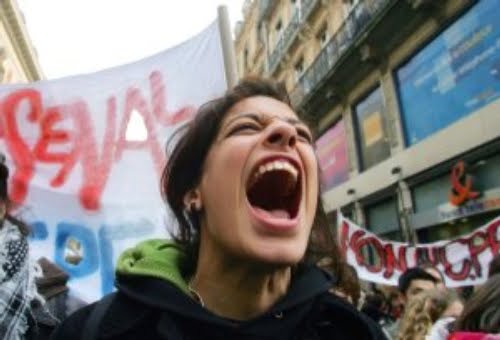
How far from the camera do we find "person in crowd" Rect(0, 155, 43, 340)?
5.95 ft

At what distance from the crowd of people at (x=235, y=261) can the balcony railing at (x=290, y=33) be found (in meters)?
16.3

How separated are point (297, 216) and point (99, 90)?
2464 millimetres

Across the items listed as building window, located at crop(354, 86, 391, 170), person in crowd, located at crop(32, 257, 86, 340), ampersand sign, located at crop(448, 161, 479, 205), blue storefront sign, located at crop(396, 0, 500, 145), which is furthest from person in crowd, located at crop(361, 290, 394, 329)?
building window, located at crop(354, 86, 391, 170)

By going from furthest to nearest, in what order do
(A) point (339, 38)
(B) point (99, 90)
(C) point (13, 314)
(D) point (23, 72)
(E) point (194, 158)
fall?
1. (D) point (23, 72)
2. (A) point (339, 38)
3. (B) point (99, 90)
4. (C) point (13, 314)
5. (E) point (194, 158)

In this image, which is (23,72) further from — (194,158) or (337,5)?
(194,158)

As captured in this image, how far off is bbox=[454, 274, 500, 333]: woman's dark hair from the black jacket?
592 mm

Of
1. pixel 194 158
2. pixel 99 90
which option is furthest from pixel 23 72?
pixel 194 158

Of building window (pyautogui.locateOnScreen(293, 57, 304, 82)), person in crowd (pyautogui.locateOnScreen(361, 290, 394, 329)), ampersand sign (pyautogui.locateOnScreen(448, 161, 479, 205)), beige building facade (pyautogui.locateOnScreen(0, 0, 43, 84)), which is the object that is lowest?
person in crowd (pyautogui.locateOnScreen(361, 290, 394, 329))

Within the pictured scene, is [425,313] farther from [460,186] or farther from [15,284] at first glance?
[460,186]

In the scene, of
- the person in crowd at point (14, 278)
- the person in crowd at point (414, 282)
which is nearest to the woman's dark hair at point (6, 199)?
the person in crowd at point (14, 278)

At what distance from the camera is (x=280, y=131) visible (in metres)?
1.52

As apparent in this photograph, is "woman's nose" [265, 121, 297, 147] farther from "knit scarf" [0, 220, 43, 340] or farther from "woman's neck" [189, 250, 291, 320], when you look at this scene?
"knit scarf" [0, 220, 43, 340]

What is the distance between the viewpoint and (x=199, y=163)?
1.61 metres

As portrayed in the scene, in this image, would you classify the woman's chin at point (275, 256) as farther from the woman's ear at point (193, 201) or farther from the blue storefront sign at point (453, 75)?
the blue storefront sign at point (453, 75)
